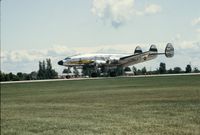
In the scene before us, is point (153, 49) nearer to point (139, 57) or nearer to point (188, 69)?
point (188, 69)

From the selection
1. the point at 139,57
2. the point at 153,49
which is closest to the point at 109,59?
the point at 139,57

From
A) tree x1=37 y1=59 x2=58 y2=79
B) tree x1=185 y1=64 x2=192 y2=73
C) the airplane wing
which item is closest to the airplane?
the airplane wing

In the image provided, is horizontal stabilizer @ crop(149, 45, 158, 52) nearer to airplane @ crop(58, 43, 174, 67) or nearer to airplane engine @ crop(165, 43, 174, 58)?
airplane @ crop(58, 43, 174, 67)

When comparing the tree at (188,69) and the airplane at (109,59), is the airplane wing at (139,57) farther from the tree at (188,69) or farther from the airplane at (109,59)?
the tree at (188,69)

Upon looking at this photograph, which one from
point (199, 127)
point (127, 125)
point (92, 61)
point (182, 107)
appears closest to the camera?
point (199, 127)

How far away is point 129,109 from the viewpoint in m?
18.3

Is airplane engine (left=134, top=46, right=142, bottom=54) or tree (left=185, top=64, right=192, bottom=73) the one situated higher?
airplane engine (left=134, top=46, right=142, bottom=54)

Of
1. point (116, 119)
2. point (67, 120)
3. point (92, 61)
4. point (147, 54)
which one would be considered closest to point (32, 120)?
point (67, 120)

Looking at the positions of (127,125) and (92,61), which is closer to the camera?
(127,125)

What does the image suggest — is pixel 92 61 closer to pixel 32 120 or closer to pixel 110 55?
pixel 110 55

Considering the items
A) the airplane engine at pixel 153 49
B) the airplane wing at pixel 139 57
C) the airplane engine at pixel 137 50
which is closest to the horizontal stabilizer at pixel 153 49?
the airplane engine at pixel 153 49

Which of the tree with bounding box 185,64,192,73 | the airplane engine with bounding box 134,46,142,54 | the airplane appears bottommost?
the tree with bounding box 185,64,192,73

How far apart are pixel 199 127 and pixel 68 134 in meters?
3.43

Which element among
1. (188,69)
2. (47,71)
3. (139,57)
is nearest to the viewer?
(139,57)
